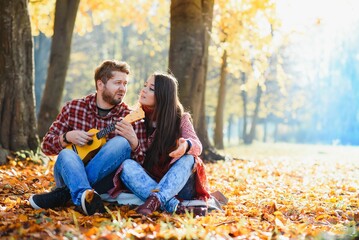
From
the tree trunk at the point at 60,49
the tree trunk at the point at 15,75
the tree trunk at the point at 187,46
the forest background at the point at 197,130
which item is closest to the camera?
the forest background at the point at 197,130

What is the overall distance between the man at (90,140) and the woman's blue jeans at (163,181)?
Answer: 181 mm

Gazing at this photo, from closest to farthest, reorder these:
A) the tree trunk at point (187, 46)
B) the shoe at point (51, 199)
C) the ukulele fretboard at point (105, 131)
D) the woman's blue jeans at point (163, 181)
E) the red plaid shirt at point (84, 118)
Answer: the woman's blue jeans at point (163, 181) < the shoe at point (51, 199) < the ukulele fretboard at point (105, 131) < the red plaid shirt at point (84, 118) < the tree trunk at point (187, 46)

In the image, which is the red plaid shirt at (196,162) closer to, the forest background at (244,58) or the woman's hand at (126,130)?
the woman's hand at (126,130)

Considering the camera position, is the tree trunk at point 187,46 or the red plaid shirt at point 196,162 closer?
the red plaid shirt at point 196,162

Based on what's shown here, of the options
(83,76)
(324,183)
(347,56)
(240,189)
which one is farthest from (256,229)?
(347,56)

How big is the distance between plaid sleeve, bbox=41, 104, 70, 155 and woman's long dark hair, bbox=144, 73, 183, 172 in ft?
2.98

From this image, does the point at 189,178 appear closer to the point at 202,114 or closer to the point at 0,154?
the point at 0,154

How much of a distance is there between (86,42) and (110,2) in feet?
64.7

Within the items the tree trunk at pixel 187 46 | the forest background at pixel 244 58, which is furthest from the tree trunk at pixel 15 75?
the tree trunk at pixel 187 46

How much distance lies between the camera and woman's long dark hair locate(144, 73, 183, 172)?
4.57 meters

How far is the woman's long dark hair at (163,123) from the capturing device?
15.0 feet

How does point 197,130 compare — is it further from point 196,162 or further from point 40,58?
point 40,58

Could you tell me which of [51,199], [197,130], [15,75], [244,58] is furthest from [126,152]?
[244,58]

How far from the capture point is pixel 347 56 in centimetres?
4509
